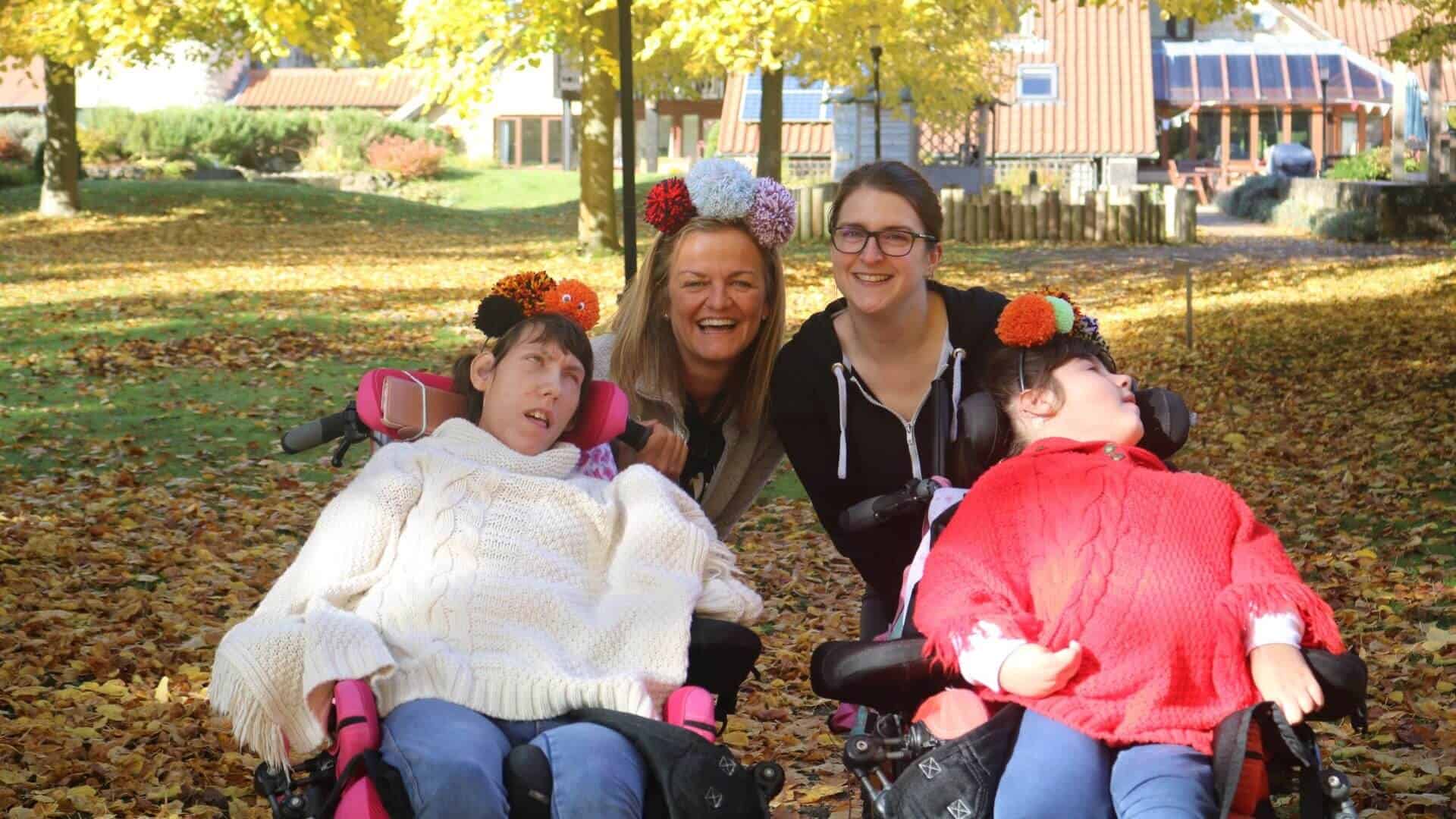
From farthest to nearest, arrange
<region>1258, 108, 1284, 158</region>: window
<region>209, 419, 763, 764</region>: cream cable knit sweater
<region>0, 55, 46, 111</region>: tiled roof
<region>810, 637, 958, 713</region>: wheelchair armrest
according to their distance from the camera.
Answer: <region>0, 55, 46, 111</region>: tiled roof < <region>1258, 108, 1284, 158</region>: window < <region>810, 637, 958, 713</region>: wheelchair armrest < <region>209, 419, 763, 764</region>: cream cable knit sweater

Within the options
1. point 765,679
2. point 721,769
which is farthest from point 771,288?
point 765,679

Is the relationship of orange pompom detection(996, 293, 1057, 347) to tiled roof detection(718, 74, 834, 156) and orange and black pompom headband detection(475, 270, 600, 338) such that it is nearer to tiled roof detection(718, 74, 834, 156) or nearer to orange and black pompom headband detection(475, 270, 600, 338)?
orange and black pompom headband detection(475, 270, 600, 338)

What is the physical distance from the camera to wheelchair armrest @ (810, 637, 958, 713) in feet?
11.0

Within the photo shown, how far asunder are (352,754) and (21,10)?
22914 millimetres

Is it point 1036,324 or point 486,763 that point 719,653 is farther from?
point 1036,324

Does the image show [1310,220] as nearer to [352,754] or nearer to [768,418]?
[768,418]

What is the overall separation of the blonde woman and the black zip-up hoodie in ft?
0.45

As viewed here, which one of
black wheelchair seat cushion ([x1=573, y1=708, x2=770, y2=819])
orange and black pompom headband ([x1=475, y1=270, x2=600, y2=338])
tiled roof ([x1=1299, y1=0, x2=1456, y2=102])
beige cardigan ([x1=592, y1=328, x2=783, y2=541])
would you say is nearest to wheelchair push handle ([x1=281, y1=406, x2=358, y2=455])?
orange and black pompom headband ([x1=475, y1=270, x2=600, y2=338])

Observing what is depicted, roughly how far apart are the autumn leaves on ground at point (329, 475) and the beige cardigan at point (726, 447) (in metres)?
1.01

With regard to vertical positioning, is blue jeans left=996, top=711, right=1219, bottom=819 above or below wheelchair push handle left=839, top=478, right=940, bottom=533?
below

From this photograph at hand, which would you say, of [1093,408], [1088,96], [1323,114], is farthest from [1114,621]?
[1088,96]

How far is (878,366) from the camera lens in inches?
173

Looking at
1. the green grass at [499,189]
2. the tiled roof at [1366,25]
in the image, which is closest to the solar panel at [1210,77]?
the tiled roof at [1366,25]

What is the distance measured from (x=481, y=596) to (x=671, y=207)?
1.31 metres
